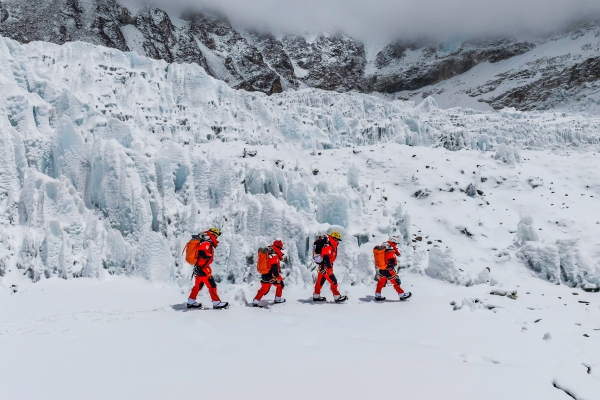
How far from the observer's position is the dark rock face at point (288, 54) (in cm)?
A: 8894

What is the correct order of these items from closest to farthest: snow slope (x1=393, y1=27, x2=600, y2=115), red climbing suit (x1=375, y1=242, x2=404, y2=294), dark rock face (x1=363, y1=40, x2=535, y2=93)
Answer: red climbing suit (x1=375, y1=242, x2=404, y2=294) → snow slope (x1=393, y1=27, x2=600, y2=115) → dark rock face (x1=363, y1=40, x2=535, y2=93)

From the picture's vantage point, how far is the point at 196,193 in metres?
14.4

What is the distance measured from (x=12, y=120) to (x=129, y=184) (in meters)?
5.58

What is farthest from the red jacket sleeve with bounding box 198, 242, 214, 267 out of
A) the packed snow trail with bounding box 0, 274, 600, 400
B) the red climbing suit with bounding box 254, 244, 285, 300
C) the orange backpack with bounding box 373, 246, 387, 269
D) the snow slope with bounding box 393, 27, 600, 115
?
the snow slope with bounding box 393, 27, 600, 115

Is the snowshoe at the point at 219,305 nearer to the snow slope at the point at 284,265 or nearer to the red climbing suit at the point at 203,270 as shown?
the red climbing suit at the point at 203,270

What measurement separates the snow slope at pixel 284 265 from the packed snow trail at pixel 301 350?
0.03m

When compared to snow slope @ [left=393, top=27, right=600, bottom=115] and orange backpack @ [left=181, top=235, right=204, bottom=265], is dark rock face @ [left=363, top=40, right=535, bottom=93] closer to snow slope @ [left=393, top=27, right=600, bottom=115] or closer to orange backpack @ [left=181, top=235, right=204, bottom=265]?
snow slope @ [left=393, top=27, right=600, bottom=115]

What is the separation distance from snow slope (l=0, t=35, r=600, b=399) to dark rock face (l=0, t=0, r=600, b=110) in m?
84.1

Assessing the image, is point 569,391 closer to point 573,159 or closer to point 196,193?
point 196,193

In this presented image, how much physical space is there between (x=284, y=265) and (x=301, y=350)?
6.84 metres

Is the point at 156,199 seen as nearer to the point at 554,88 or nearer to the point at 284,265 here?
the point at 284,265

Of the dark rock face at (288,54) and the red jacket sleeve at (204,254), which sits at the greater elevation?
the dark rock face at (288,54)

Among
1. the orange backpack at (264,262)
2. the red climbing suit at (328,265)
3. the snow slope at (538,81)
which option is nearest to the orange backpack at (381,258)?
the red climbing suit at (328,265)

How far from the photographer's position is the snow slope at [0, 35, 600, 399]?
13.5ft
